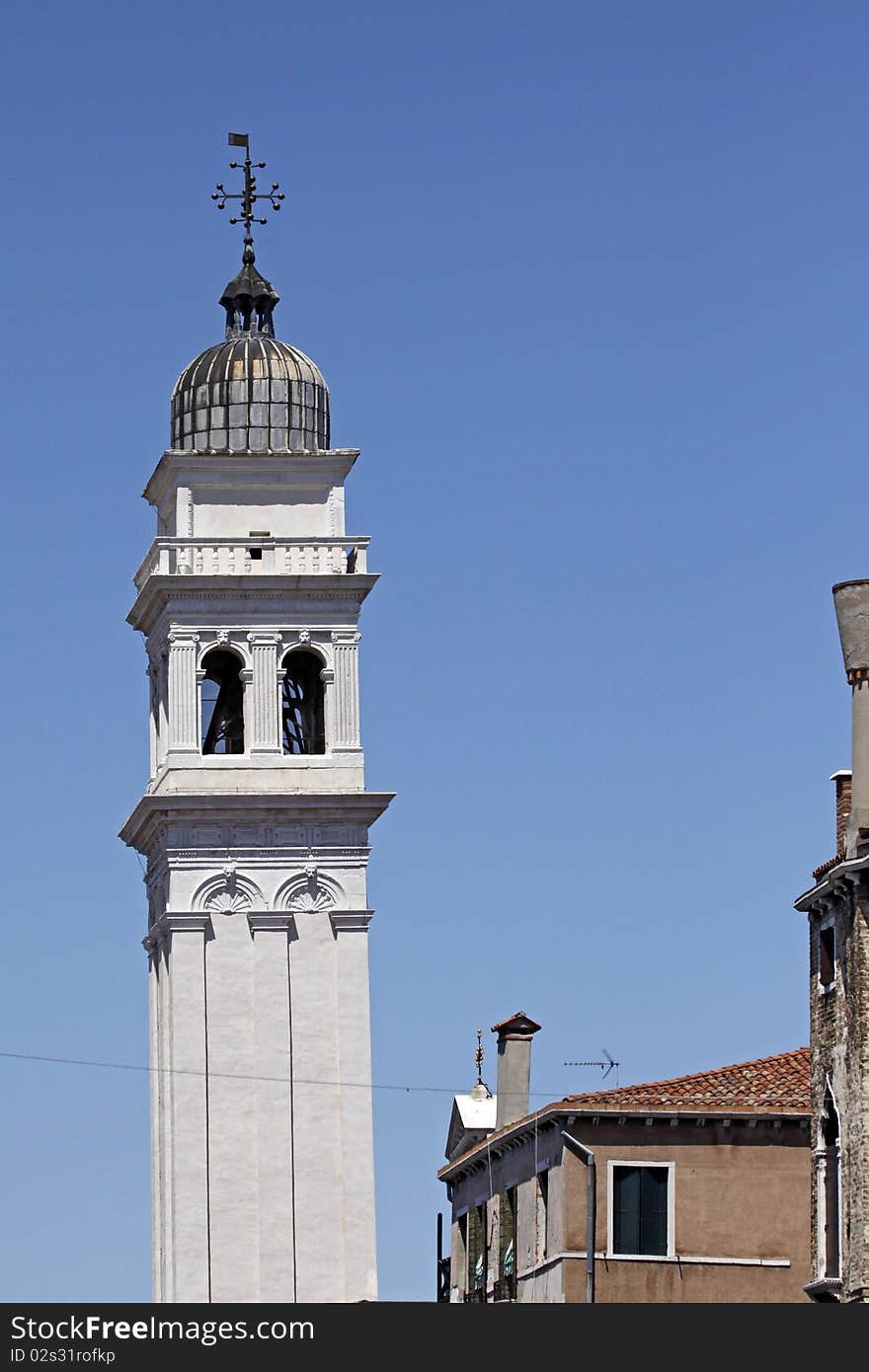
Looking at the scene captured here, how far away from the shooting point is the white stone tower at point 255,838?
11169 centimetres

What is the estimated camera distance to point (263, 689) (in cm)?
11550

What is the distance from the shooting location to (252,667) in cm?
11544

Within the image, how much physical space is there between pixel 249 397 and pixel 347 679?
286 inches

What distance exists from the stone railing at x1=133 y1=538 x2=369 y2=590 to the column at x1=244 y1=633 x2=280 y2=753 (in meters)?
1.69

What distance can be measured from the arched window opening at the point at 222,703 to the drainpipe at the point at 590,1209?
30.4 metres

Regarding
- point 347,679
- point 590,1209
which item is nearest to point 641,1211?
point 590,1209

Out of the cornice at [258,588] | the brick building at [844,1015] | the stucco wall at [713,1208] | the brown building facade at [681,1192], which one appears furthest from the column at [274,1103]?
the brick building at [844,1015]

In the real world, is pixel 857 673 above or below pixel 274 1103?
above

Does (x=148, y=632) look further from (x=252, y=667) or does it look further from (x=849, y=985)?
(x=849, y=985)

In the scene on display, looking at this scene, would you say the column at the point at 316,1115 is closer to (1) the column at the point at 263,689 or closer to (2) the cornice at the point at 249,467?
(1) the column at the point at 263,689

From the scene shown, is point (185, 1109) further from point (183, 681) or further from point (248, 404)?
point (248, 404)

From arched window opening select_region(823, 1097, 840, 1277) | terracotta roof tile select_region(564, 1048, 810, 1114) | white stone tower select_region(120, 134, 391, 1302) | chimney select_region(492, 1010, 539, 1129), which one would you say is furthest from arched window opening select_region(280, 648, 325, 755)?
arched window opening select_region(823, 1097, 840, 1277)

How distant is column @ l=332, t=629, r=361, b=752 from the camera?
116125 mm
